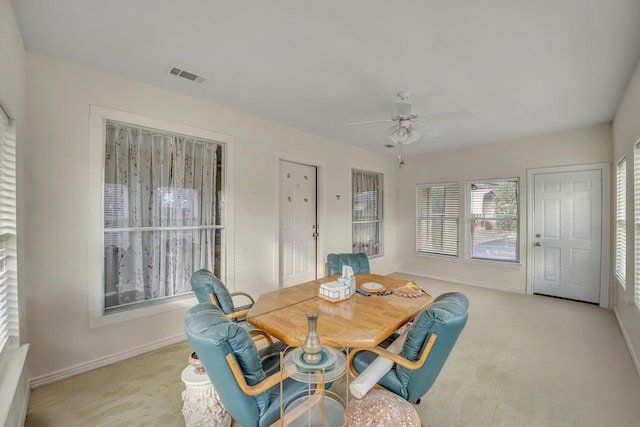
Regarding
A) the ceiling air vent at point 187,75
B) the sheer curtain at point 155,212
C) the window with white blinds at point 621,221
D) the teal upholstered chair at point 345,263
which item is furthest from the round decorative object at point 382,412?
the window with white blinds at point 621,221

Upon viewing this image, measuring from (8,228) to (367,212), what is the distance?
4865 mm

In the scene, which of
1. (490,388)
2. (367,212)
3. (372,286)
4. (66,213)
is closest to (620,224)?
(490,388)

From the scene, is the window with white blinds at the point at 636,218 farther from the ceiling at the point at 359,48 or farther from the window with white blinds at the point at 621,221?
the ceiling at the point at 359,48

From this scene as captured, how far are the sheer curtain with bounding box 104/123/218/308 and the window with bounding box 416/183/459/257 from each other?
433 cm

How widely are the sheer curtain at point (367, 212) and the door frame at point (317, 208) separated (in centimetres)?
88

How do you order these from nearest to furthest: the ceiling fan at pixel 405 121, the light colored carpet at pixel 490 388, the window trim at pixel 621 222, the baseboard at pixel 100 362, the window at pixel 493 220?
1. the light colored carpet at pixel 490 388
2. the baseboard at pixel 100 362
3. the ceiling fan at pixel 405 121
4. the window trim at pixel 621 222
5. the window at pixel 493 220

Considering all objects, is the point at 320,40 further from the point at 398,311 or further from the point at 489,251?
the point at 489,251

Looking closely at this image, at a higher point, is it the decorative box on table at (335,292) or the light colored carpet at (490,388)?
the decorative box on table at (335,292)

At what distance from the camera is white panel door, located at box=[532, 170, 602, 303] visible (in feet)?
13.3

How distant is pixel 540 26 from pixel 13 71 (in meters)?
3.57

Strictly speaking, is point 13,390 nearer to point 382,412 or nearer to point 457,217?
point 382,412

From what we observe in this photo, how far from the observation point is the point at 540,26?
75.1 inches

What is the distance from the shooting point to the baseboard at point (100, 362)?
7.25 feet

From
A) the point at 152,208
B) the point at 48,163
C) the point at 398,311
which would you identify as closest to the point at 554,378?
the point at 398,311
